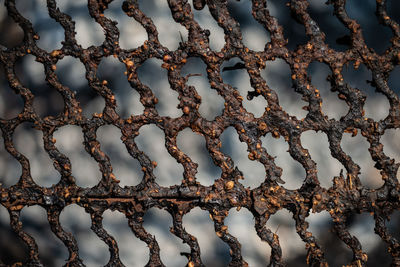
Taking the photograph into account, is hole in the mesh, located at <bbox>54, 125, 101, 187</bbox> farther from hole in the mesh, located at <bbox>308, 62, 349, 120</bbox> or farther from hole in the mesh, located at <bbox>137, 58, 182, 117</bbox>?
hole in the mesh, located at <bbox>308, 62, 349, 120</bbox>

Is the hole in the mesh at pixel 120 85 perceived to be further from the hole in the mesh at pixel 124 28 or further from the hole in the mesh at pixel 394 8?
the hole in the mesh at pixel 394 8

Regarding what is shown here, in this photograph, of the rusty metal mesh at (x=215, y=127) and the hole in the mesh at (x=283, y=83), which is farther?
the hole in the mesh at (x=283, y=83)

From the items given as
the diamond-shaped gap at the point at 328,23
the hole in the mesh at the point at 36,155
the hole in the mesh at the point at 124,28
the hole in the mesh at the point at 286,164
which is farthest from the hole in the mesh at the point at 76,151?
the diamond-shaped gap at the point at 328,23

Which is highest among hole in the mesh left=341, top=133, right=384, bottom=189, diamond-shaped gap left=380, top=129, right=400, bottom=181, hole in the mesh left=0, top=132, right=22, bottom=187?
diamond-shaped gap left=380, top=129, right=400, bottom=181

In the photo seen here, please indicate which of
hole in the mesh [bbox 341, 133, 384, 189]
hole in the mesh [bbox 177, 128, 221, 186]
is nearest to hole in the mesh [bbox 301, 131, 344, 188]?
hole in the mesh [bbox 341, 133, 384, 189]

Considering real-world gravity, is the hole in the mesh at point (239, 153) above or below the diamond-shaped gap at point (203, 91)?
below

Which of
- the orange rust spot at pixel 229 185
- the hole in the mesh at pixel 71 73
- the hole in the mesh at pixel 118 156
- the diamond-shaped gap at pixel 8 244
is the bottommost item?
the diamond-shaped gap at pixel 8 244
